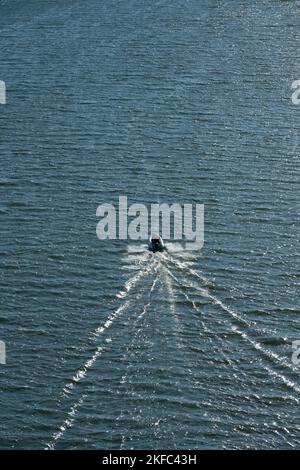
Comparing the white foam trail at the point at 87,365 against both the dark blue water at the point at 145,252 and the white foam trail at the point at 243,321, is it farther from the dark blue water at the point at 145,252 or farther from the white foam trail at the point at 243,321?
the white foam trail at the point at 243,321

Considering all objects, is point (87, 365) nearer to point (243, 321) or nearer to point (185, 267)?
point (243, 321)

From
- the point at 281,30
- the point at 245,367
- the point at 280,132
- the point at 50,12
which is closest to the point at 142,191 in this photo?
the point at 280,132

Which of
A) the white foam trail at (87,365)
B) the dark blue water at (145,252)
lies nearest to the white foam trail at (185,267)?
the dark blue water at (145,252)

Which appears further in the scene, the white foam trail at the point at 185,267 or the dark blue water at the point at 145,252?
the white foam trail at the point at 185,267

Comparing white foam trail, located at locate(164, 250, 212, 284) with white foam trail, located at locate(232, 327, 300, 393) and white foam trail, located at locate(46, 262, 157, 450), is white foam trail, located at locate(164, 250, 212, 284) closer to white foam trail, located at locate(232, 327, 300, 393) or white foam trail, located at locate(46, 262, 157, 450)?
white foam trail, located at locate(46, 262, 157, 450)

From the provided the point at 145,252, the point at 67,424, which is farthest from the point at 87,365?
the point at 145,252

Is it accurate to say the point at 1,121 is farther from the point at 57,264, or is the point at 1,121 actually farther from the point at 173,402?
the point at 173,402

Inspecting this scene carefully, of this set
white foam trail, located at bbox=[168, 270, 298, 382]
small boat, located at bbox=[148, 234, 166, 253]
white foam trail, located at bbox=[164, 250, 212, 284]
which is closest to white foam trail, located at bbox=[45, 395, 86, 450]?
white foam trail, located at bbox=[168, 270, 298, 382]
